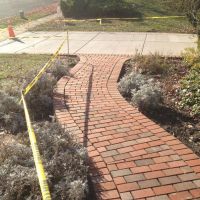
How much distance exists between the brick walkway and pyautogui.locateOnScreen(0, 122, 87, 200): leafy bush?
0.25m

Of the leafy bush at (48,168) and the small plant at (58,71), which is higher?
the leafy bush at (48,168)

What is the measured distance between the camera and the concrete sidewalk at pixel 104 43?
1013cm

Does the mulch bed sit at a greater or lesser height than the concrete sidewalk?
greater

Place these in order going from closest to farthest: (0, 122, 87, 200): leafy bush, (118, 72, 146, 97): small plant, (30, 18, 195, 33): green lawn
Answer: (0, 122, 87, 200): leafy bush → (118, 72, 146, 97): small plant → (30, 18, 195, 33): green lawn

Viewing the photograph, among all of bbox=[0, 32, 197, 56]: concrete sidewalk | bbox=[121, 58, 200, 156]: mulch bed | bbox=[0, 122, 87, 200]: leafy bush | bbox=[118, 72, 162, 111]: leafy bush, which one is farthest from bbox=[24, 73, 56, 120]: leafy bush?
bbox=[0, 32, 197, 56]: concrete sidewalk

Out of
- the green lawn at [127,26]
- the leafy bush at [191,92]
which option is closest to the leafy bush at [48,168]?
the leafy bush at [191,92]

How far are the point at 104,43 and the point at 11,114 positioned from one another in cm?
669

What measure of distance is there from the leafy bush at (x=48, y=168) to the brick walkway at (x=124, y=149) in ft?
0.83

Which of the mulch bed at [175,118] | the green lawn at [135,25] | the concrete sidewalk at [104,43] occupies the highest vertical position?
the mulch bed at [175,118]

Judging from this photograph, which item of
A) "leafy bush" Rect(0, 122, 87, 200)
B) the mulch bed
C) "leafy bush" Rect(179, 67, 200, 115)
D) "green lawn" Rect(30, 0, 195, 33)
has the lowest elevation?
"green lawn" Rect(30, 0, 195, 33)

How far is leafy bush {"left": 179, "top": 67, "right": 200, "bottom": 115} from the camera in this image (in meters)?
5.61

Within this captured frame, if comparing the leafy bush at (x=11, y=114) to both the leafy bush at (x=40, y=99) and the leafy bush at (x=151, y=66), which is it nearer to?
the leafy bush at (x=40, y=99)

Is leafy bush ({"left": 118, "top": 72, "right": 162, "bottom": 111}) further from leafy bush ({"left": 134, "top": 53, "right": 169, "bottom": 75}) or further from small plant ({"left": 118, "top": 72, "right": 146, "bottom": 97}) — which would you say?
leafy bush ({"left": 134, "top": 53, "right": 169, "bottom": 75})

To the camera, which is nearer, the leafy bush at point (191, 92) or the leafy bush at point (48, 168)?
the leafy bush at point (48, 168)
